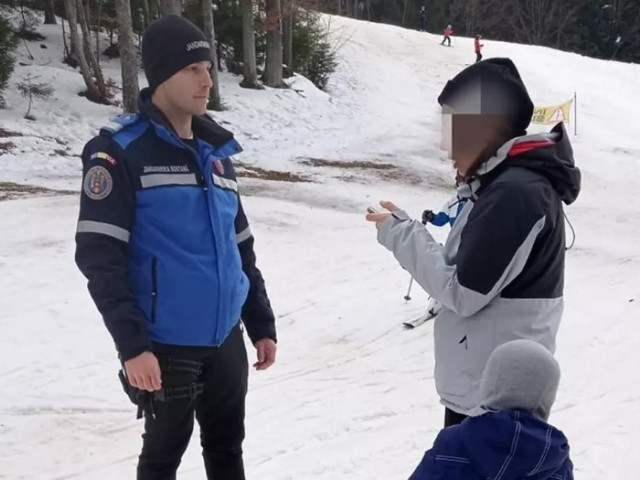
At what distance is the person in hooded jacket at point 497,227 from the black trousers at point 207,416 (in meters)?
0.87

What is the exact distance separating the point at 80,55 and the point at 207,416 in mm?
15064

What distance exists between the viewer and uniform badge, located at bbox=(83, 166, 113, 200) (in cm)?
241

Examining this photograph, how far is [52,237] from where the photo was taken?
8.34 metres

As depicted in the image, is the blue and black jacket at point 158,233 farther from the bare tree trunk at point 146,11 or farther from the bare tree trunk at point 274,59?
the bare tree trunk at point 274,59

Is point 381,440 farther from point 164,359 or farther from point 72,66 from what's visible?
point 72,66

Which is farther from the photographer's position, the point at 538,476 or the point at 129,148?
the point at 129,148

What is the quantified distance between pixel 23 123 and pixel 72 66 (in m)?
4.80

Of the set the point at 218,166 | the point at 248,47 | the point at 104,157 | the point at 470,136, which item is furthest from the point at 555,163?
the point at 248,47

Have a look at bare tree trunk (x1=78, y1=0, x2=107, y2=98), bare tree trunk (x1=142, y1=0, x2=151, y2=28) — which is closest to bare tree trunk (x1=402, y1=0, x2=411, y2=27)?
bare tree trunk (x1=142, y1=0, x2=151, y2=28)

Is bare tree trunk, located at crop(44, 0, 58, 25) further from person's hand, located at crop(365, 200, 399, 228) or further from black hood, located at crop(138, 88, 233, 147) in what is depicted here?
person's hand, located at crop(365, 200, 399, 228)

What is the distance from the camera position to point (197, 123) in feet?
9.09

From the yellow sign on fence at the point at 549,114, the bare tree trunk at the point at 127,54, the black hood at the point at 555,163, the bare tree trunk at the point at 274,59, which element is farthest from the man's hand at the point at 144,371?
the bare tree trunk at the point at 274,59

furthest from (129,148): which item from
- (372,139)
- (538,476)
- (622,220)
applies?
(372,139)

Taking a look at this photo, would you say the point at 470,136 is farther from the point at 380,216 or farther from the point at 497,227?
the point at 380,216
